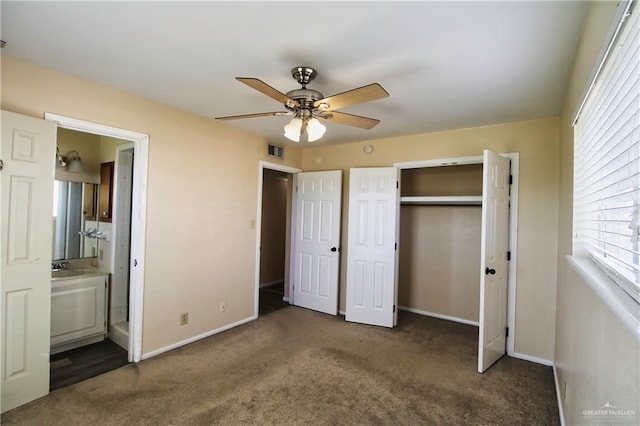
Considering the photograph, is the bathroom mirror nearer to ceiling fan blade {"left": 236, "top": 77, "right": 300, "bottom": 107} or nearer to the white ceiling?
the white ceiling

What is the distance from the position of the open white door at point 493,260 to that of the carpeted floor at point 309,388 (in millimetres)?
231

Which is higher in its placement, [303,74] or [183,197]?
[303,74]

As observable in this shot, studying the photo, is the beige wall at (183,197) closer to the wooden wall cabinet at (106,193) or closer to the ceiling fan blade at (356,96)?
the wooden wall cabinet at (106,193)

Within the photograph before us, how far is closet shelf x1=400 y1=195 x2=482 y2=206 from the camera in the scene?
11.8ft

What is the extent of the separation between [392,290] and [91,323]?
11.0ft

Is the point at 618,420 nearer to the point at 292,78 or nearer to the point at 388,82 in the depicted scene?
the point at 388,82

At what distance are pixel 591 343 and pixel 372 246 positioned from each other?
8.74 feet

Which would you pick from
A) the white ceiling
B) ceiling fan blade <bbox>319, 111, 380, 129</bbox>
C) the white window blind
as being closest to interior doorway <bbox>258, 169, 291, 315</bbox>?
the white ceiling

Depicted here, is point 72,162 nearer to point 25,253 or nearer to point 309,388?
point 25,253

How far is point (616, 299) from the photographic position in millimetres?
945

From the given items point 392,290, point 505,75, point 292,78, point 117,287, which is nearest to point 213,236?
point 117,287

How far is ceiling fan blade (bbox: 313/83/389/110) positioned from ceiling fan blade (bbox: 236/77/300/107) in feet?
0.58

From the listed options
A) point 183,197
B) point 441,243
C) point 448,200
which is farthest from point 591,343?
point 183,197

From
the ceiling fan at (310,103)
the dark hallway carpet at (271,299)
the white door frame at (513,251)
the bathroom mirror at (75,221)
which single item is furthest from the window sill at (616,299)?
the bathroom mirror at (75,221)
